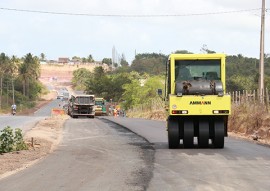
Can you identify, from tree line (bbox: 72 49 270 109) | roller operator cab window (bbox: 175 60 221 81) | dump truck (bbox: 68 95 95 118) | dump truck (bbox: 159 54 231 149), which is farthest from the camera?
tree line (bbox: 72 49 270 109)

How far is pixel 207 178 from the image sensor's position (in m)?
12.2

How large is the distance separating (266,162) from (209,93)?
4614 millimetres

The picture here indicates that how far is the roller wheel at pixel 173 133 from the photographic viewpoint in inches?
782

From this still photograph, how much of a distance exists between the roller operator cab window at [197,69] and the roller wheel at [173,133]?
64.4 inches

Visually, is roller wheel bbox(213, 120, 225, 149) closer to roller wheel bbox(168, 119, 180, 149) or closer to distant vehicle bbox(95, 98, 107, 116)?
roller wheel bbox(168, 119, 180, 149)

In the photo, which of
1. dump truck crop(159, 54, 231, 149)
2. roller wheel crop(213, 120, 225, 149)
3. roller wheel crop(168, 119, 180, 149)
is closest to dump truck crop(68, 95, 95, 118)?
dump truck crop(159, 54, 231, 149)

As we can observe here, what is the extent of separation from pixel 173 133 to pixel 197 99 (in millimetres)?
1588

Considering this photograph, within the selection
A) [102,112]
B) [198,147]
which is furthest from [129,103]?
[198,147]

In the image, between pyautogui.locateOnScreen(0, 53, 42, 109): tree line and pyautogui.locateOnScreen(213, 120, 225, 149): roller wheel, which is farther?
pyautogui.locateOnScreen(0, 53, 42, 109): tree line

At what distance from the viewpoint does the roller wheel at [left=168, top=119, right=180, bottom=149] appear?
65.2ft

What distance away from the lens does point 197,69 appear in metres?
20.2

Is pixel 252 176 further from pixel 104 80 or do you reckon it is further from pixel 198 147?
pixel 104 80

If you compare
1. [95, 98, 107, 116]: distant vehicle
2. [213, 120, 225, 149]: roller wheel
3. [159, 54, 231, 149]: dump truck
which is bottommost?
[95, 98, 107, 116]: distant vehicle

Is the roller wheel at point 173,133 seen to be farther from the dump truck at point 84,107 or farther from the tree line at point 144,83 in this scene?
the tree line at point 144,83
